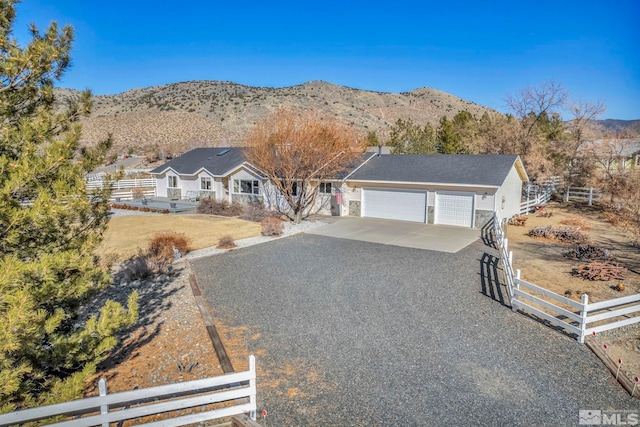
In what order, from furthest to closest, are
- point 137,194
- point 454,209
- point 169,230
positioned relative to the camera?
point 137,194
point 454,209
point 169,230

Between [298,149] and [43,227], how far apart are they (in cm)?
1752

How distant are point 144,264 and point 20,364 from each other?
8742mm

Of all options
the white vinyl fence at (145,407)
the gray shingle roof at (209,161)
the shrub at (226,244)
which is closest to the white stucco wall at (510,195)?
the shrub at (226,244)

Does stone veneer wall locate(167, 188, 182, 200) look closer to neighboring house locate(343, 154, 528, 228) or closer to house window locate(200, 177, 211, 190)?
house window locate(200, 177, 211, 190)

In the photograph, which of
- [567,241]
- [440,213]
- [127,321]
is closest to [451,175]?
[440,213]

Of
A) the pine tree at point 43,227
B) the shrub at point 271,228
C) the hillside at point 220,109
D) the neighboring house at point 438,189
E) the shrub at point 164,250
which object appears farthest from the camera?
the hillside at point 220,109

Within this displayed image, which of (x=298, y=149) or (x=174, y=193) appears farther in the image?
(x=174, y=193)

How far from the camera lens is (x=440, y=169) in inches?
885

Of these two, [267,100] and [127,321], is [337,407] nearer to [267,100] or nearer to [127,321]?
[127,321]

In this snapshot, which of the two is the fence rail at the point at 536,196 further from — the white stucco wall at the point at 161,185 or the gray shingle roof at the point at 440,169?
the white stucco wall at the point at 161,185

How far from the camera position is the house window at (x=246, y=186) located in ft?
89.1

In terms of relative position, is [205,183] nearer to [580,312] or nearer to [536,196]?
[536,196]

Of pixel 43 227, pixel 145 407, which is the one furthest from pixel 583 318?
pixel 43 227

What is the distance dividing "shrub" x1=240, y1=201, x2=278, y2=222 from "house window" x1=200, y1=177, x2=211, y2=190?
6415 mm
